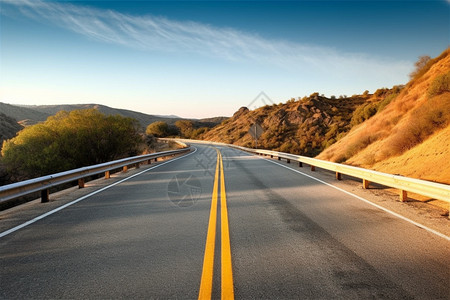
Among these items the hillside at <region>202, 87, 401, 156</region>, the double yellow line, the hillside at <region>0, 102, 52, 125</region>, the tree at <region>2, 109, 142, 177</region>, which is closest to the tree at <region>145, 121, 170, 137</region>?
the hillside at <region>202, 87, 401, 156</region>

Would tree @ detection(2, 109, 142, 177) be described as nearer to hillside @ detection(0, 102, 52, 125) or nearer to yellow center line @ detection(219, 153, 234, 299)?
yellow center line @ detection(219, 153, 234, 299)

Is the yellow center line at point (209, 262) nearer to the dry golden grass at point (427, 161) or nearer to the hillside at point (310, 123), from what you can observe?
the dry golden grass at point (427, 161)

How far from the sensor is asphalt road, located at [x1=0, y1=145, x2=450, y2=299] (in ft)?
10.7

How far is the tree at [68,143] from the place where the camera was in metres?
25.0

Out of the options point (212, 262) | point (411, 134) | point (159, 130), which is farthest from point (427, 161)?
point (159, 130)

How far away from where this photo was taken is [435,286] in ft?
10.8

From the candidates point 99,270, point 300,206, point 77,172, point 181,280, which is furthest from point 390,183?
point 77,172

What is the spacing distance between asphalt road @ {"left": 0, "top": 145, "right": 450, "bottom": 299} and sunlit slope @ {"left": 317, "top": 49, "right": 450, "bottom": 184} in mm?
6215

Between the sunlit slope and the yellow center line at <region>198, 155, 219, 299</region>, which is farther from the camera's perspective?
the sunlit slope

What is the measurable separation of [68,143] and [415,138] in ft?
Result: 87.8

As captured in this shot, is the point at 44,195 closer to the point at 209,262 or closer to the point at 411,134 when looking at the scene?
the point at 209,262

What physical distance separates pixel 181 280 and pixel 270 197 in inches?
205

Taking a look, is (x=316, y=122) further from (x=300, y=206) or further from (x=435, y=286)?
(x=435, y=286)

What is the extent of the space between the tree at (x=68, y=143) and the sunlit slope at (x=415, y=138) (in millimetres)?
20633
